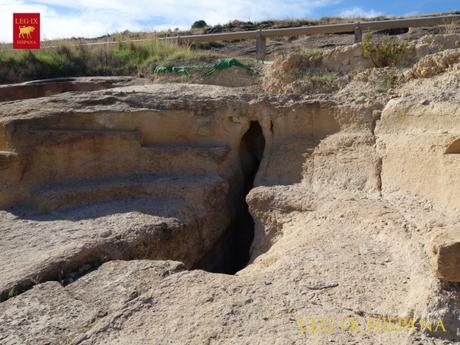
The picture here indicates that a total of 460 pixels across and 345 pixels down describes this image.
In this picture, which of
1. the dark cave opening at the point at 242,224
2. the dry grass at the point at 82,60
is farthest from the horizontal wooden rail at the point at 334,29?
the dark cave opening at the point at 242,224

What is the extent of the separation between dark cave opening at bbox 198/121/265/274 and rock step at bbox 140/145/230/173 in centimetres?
46

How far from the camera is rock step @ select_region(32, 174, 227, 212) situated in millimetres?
4957

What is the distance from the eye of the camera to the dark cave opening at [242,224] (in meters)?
5.26

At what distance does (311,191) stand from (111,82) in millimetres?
4468

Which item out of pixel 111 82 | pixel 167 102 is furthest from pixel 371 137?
pixel 111 82

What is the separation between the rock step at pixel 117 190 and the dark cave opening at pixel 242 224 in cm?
62

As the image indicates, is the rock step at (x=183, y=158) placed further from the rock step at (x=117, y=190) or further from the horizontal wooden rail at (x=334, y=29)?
the horizontal wooden rail at (x=334, y=29)

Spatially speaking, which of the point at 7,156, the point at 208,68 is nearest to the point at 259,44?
the point at 208,68

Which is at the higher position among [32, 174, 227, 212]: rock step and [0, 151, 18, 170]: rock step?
[0, 151, 18, 170]: rock step

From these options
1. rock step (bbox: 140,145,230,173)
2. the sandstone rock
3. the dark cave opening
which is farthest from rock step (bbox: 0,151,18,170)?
the sandstone rock

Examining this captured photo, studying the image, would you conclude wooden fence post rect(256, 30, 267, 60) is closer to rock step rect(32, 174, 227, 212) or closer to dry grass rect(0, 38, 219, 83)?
dry grass rect(0, 38, 219, 83)

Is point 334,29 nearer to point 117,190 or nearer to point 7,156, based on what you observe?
point 117,190

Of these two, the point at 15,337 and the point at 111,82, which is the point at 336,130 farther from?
the point at 111,82

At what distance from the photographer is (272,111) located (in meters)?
5.41
